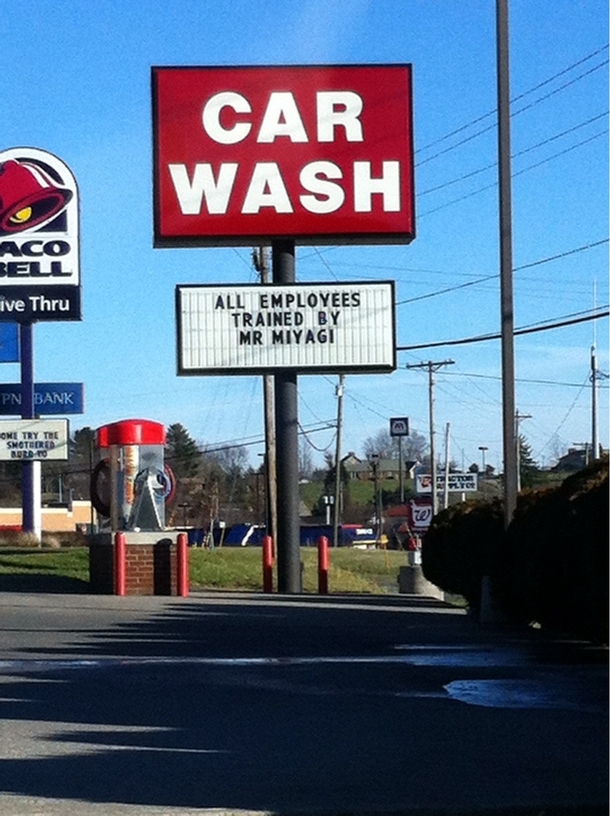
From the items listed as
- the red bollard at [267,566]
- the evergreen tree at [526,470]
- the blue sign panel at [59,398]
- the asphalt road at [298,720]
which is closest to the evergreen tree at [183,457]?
the evergreen tree at [526,470]

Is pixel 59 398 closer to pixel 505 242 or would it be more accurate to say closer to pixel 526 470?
pixel 505 242

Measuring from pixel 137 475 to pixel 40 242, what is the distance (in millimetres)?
12190

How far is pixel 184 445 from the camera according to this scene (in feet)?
412

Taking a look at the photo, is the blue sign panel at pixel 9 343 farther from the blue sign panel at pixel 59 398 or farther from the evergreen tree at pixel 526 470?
the evergreen tree at pixel 526 470

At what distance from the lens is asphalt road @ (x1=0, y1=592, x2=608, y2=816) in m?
8.01

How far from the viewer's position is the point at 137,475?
2450cm

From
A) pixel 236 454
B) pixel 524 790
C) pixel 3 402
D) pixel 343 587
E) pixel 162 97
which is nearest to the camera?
pixel 524 790

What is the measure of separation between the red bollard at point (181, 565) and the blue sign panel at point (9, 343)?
62.1 ft

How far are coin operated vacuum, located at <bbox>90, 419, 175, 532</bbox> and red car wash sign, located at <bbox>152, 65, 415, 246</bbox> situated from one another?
3.49 m

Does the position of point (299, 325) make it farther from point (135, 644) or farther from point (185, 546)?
point (135, 644)

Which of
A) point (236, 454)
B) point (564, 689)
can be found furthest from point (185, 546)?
point (236, 454)

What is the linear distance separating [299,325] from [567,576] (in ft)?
36.4

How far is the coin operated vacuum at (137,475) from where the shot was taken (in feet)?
80.4

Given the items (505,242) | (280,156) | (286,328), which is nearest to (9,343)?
(280,156)
